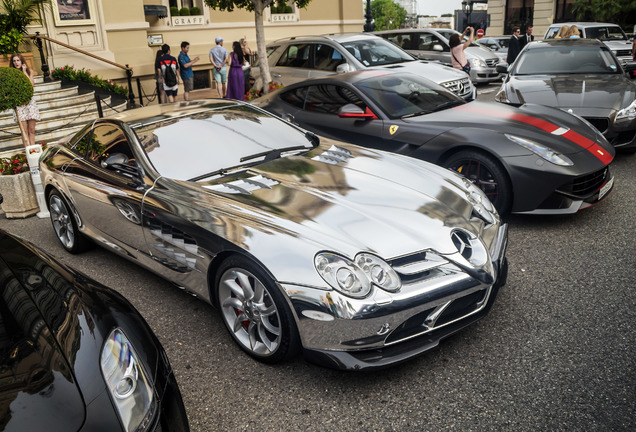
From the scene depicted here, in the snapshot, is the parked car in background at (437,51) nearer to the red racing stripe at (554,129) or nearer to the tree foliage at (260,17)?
the tree foliage at (260,17)

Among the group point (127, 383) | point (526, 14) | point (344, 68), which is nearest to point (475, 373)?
point (127, 383)

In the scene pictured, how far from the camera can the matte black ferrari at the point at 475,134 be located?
197 inches

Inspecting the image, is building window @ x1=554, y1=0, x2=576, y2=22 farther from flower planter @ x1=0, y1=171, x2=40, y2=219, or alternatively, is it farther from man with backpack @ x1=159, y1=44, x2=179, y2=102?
flower planter @ x1=0, y1=171, x2=40, y2=219

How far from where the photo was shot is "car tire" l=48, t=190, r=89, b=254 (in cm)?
515

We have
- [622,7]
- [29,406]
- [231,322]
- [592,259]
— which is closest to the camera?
[29,406]

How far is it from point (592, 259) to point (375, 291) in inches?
96.6

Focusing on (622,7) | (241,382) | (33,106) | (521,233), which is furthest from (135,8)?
(622,7)

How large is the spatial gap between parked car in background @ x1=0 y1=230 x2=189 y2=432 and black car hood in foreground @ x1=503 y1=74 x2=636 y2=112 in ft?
A: 20.5

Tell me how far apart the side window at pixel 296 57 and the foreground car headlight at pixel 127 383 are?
32.0ft

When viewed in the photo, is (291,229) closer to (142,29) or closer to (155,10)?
(142,29)

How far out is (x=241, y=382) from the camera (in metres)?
3.23

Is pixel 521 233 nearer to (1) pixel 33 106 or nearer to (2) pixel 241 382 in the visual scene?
(2) pixel 241 382

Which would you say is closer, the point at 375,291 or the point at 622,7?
the point at 375,291

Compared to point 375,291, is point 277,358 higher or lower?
lower
